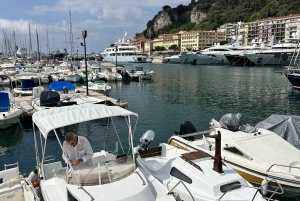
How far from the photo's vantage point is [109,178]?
254 inches

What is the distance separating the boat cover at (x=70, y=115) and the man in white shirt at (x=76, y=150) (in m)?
0.42

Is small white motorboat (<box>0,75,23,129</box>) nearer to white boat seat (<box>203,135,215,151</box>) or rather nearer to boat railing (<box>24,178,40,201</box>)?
boat railing (<box>24,178,40,201</box>)

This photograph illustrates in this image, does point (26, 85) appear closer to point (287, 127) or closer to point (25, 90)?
point (25, 90)

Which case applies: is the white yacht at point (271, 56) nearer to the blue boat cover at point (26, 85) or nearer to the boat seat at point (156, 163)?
the blue boat cover at point (26, 85)

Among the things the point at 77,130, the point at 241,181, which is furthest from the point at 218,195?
the point at 77,130

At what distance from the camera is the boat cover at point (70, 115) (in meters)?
7.07

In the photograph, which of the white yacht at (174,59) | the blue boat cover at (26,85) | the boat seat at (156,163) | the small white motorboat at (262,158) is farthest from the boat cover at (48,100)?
the white yacht at (174,59)

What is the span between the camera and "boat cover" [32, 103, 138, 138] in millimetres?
7068

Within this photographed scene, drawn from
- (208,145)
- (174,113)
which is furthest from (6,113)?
(208,145)

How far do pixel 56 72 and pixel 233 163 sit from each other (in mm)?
49052

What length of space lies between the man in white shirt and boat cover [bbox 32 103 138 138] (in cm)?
42

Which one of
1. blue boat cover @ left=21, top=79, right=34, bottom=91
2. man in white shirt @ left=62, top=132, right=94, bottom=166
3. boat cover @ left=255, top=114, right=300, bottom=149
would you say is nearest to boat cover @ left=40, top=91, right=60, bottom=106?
blue boat cover @ left=21, top=79, right=34, bottom=91

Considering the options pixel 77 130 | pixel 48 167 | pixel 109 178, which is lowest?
pixel 77 130

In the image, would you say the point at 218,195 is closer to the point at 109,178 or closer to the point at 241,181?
the point at 241,181
